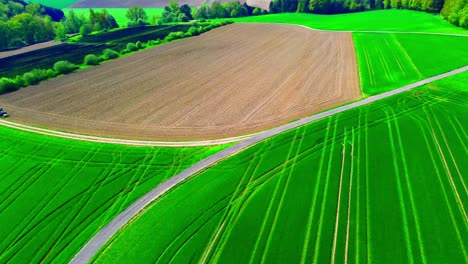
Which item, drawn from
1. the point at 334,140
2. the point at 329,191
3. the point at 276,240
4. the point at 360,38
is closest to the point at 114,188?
the point at 276,240

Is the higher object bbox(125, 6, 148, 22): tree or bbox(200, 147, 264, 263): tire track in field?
bbox(125, 6, 148, 22): tree

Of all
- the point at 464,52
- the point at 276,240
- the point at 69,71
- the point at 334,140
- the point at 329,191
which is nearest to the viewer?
the point at 276,240

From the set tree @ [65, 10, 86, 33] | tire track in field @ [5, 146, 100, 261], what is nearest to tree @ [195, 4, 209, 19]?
tree @ [65, 10, 86, 33]

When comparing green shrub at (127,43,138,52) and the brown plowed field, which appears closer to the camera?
the brown plowed field

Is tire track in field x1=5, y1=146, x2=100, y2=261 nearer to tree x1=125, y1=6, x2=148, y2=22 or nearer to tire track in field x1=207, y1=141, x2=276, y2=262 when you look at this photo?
tire track in field x1=207, y1=141, x2=276, y2=262

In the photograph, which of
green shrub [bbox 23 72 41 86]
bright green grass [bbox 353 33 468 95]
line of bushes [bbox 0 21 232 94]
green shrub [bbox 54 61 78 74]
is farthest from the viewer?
green shrub [bbox 54 61 78 74]

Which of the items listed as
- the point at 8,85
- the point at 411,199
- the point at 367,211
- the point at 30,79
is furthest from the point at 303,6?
the point at 367,211

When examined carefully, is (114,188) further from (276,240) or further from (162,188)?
(276,240)
